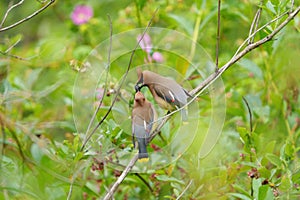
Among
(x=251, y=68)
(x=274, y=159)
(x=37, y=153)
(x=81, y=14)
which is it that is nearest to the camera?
(x=274, y=159)

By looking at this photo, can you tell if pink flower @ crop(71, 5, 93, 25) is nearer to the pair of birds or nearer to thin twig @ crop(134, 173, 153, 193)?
thin twig @ crop(134, 173, 153, 193)

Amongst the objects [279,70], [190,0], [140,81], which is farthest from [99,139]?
[190,0]

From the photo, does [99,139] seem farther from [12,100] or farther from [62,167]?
[12,100]

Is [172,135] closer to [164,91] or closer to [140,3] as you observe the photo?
[164,91]

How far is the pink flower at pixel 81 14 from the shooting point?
3.19 m

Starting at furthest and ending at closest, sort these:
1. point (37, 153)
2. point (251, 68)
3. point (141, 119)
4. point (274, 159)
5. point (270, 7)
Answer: point (251, 68) → point (37, 153) → point (274, 159) → point (270, 7) → point (141, 119)

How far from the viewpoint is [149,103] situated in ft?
5.05

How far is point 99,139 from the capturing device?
1.68m

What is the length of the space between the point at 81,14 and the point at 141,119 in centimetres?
178

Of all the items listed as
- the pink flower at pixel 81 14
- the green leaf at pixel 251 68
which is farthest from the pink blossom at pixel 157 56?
the pink flower at pixel 81 14

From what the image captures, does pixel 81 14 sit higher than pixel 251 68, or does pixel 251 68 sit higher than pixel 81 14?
pixel 81 14

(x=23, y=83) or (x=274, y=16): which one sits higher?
(x=23, y=83)

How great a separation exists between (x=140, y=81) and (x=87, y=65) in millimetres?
402

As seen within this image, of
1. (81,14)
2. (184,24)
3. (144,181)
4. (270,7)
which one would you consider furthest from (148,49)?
(81,14)
